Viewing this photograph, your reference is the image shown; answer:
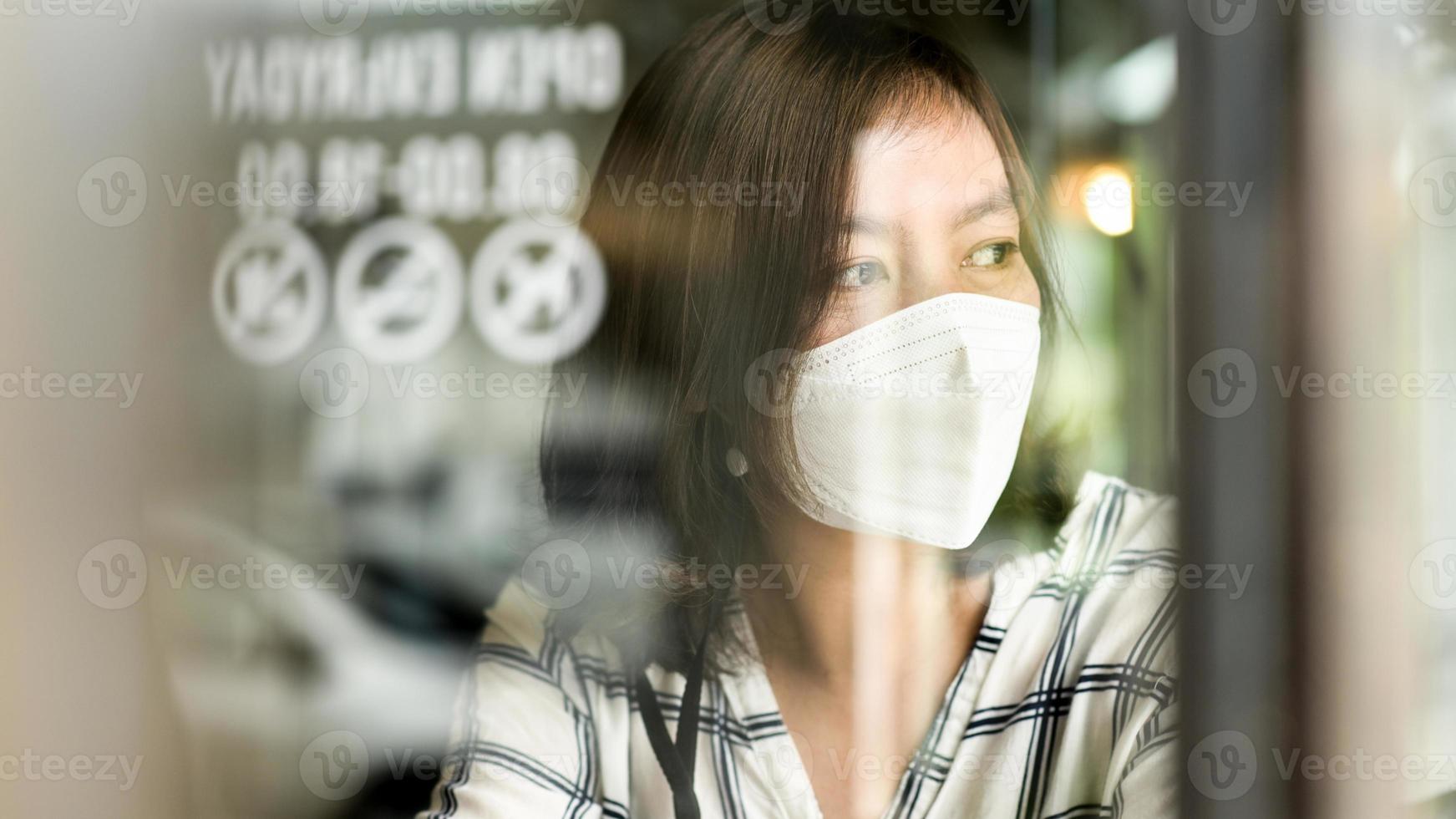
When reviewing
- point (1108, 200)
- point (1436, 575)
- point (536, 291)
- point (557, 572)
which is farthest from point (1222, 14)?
point (557, 572)

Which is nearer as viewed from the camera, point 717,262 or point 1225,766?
point 1225,766

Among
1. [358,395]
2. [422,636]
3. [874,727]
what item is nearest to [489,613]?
[422,636]

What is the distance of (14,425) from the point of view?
0.77m

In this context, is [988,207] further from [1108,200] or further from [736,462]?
[736,462]

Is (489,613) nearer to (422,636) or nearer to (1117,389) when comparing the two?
(422,636)

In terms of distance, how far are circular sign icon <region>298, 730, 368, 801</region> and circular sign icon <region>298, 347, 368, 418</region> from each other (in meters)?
0.25

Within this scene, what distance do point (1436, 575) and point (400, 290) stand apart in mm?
732

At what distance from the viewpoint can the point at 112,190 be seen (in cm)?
77

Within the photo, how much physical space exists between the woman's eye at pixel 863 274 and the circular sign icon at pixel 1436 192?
0.33 metres

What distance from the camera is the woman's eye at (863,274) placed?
692mm

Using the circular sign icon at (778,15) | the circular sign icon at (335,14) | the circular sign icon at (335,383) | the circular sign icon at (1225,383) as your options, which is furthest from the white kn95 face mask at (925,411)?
the circular sign icon at (335,14)

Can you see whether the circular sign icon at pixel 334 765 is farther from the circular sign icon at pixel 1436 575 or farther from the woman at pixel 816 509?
the circular sign icon at pixel 1436 575

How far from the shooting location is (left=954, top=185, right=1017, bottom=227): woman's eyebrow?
0.70 metres

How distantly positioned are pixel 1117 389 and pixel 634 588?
38 cm
